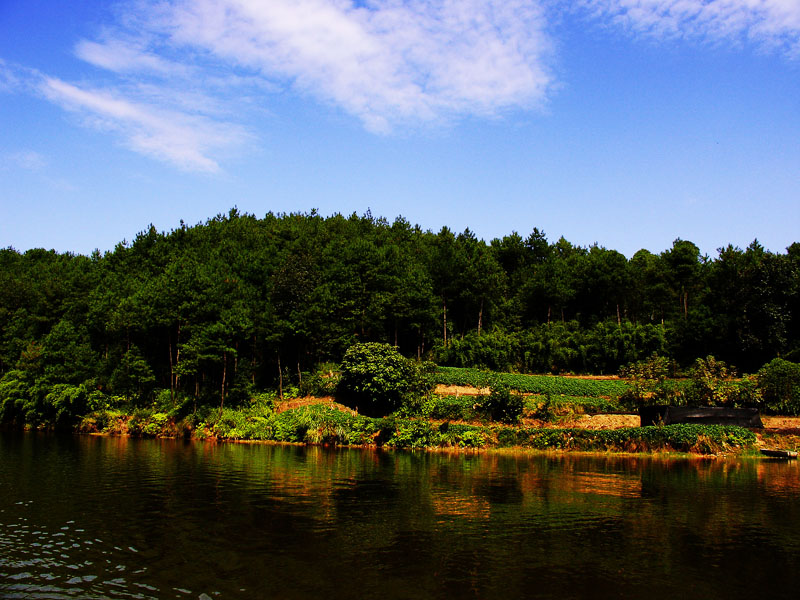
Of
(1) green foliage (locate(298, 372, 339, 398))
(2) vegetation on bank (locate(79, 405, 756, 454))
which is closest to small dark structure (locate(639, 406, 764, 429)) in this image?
(2) vegetation on bank (locate(79, 405, 756, 454))

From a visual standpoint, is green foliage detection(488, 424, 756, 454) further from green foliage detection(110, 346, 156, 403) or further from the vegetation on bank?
green foliage detection(110, 346, 156, 403)

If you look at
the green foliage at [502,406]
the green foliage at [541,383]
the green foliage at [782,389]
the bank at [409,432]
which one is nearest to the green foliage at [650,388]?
the green foliage at [541,383]

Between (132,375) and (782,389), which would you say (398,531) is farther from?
(132,375)

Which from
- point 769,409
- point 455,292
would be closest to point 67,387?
point 455,292

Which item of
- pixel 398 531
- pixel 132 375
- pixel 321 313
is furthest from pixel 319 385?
pixel 398 531

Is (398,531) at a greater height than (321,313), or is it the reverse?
(321,313)

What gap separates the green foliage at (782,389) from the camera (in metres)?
43.8

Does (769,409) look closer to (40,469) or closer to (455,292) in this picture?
(455,292)

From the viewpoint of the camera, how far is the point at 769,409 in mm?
44188

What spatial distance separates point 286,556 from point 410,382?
36448mm

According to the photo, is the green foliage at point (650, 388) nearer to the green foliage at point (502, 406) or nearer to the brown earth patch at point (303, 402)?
the green foliage at point (502, 406)

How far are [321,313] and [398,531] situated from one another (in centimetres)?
4182

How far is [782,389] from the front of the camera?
1740 inches

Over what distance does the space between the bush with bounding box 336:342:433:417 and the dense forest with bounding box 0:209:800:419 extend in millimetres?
7920
